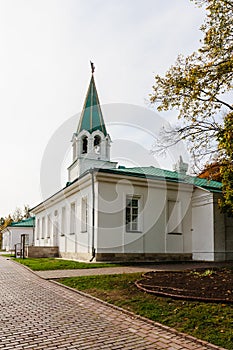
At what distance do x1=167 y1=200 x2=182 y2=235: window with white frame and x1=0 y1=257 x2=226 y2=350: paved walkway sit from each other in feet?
39.6

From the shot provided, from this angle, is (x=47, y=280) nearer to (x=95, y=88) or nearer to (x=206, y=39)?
(x=206, y=39)

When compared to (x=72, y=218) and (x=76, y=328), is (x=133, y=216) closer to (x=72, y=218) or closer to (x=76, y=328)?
(x=72, y=218)

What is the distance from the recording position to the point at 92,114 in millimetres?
29859

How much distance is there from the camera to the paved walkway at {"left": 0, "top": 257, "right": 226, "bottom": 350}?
16.2 feet

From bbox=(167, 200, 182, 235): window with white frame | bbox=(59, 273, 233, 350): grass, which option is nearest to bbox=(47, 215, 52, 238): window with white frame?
bbox=(167, 200, 182, 235): window with white frame

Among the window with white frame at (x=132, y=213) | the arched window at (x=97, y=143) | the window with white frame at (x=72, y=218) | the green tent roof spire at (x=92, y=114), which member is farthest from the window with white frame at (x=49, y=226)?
the window with white frame at (x=132, y=213)

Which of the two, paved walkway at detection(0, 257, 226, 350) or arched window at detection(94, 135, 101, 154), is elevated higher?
→ arched window at detection(94, 135, 101, 154)

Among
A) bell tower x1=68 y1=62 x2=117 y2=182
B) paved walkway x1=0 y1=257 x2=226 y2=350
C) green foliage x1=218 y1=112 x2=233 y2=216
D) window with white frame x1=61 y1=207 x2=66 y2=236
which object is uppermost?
bell tower x1=68 y1=62 x2=117 y2=182

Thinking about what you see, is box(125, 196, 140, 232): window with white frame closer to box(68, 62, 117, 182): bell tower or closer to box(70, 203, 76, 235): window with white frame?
box(70, 203, 76, 235): window with white frame

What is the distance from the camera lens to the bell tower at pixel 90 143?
28109 mm

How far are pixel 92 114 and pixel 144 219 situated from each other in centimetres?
1332

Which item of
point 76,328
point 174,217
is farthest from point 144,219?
point 76,328

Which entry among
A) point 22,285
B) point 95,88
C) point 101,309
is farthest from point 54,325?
point 95,88

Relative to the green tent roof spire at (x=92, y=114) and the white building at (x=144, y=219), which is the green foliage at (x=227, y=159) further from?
the green tent roof spire at (x=92, y=114)
